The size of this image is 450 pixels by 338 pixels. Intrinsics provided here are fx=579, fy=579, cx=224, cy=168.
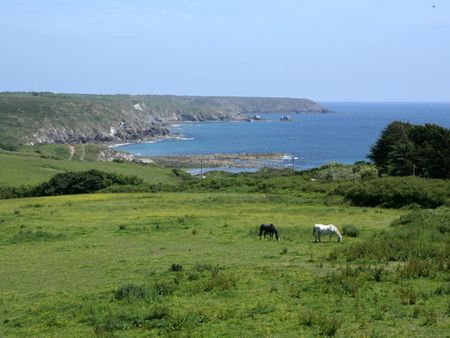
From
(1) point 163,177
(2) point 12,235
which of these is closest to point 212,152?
(1) point 163,177

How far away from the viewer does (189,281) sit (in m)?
19.1

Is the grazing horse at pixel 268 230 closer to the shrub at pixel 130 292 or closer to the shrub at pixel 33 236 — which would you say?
the shrub at pixel 33 236

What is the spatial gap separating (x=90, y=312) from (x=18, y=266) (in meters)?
9.82

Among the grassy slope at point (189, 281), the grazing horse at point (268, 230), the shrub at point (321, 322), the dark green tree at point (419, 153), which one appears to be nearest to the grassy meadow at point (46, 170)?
the dark green tree at point (419, 153)

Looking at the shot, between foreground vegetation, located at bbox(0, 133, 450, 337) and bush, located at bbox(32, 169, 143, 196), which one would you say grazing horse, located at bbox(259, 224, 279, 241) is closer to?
foreground vegetation, located at bbox(0, 133, 450, 337)

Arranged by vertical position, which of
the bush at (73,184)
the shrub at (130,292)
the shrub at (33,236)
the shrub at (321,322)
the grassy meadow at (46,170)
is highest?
the shrub at (321,322)

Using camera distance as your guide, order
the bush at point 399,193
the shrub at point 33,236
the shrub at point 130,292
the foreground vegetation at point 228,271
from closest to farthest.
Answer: the foreground vegetation at point 228,271
the shrub at point 130,292
the shrub at point 33,236
the bush at point 399,193

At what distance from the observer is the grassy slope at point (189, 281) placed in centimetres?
1420

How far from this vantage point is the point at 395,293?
1619 cm

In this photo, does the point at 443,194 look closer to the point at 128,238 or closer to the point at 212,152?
the point at 128,238

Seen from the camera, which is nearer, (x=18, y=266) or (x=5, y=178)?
(x=18, y=266)

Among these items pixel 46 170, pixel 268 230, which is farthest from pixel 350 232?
pixel 46 170

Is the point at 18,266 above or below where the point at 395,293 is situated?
below

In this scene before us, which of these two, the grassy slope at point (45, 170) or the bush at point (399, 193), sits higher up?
the bush at point (399, 193)
